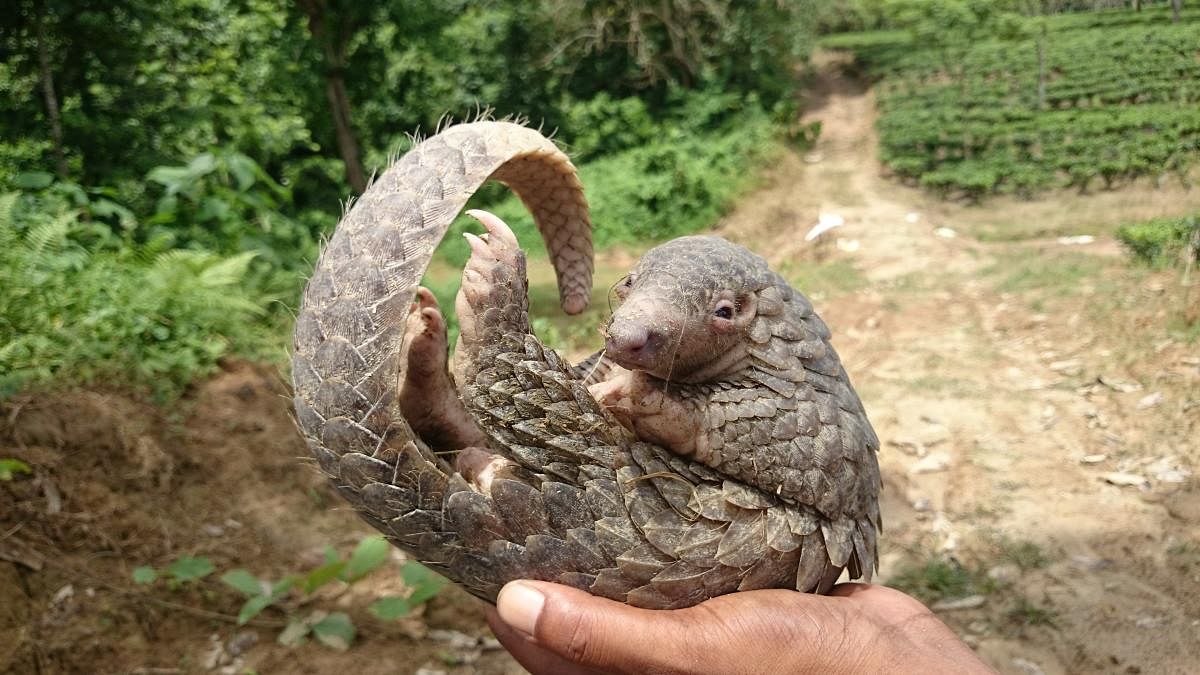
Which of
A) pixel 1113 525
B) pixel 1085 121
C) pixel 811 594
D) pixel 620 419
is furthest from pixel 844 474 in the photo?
pixel 1085 121

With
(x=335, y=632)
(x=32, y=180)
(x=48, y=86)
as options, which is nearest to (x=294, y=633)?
(x=335, y=632)

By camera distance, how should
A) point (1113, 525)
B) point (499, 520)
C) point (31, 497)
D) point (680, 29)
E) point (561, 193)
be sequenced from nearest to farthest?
point (499, 520) < point (561, 193) < point (1113, 525) < point (31, 497) < point (680, 29)

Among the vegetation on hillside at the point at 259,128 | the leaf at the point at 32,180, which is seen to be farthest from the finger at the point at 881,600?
the leaf at the point at 32,180

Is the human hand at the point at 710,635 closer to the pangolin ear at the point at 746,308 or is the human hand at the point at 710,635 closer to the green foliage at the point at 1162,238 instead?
the pangolin ear at the point at 746,308

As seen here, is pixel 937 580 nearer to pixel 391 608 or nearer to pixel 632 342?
pixel 391 608

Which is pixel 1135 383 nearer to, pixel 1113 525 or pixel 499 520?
pixel 1113 525

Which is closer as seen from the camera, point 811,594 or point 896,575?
point 811,594
